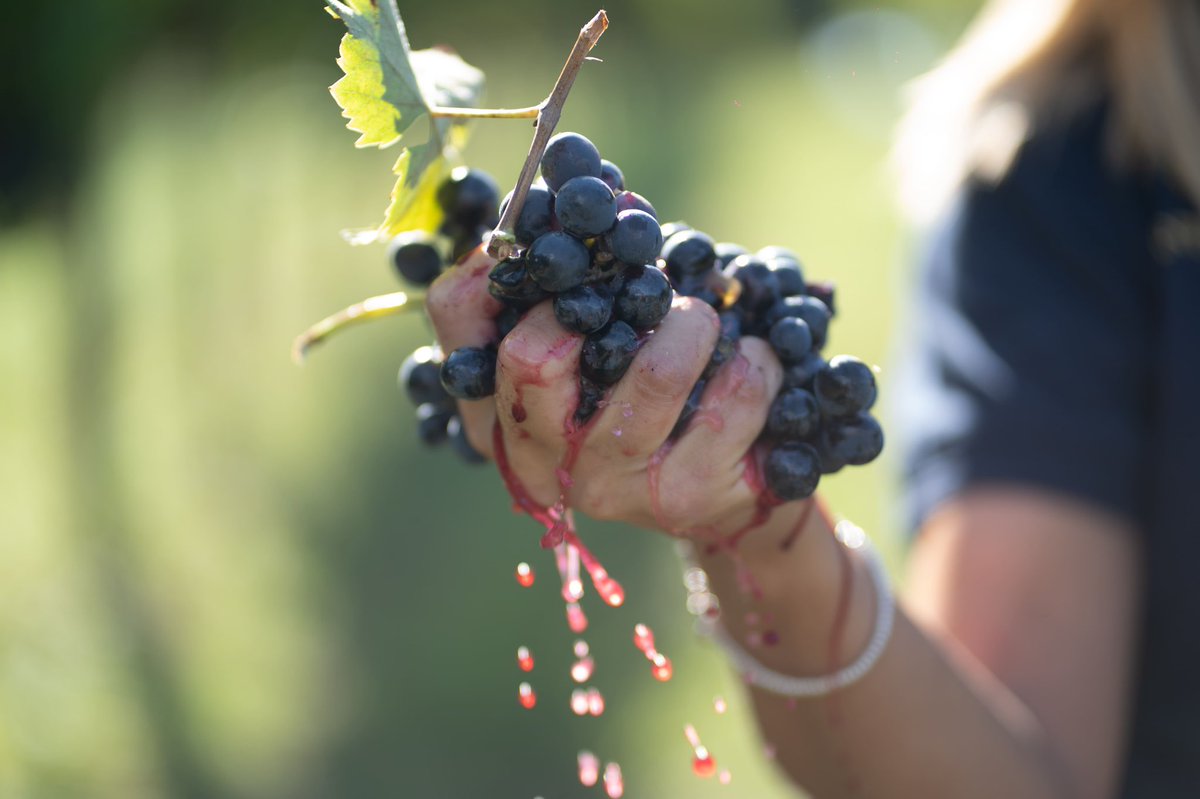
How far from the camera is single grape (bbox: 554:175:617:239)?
65 cm

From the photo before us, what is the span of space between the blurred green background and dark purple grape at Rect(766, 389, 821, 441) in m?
0.80

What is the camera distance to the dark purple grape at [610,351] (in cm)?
68

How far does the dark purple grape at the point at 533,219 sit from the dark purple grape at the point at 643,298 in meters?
0.06

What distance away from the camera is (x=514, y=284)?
69 centimetres

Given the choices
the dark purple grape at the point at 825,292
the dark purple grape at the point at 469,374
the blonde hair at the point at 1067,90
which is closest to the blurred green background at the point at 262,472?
the blonde hair at the point at 1067,90

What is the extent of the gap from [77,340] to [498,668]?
222cm

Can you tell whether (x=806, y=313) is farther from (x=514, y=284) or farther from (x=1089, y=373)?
(x=1089, y=373)

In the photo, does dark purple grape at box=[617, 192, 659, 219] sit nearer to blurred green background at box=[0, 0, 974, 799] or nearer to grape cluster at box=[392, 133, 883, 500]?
grape cluster at box=[392, 133, 883, 500]

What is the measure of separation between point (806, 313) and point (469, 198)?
0.85ft

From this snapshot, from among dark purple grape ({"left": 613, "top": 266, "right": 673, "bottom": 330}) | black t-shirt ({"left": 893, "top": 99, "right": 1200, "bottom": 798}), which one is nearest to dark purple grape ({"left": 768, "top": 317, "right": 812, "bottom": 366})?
dark purple grape ({"left": 613, "top": 266, "right": 673, "bottom": 330})

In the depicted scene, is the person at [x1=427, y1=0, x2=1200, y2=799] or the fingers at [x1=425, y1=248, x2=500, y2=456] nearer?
the fingers at [x1=425, y1=248, x2=500, y2=456]

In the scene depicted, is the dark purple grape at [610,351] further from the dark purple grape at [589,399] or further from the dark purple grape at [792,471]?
the dark purple grape at [792,471]

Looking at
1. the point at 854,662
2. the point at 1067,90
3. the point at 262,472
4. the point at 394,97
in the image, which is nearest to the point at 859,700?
the point at 854,662

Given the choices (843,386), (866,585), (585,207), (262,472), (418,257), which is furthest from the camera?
(262,472)
